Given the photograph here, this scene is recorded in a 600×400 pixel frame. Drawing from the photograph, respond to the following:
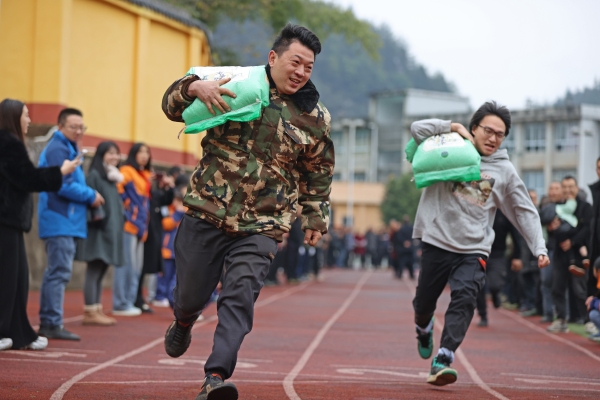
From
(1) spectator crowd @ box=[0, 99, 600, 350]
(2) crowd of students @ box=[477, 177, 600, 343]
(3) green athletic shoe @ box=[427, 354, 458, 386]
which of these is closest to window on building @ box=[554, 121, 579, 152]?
(1) spectator crowd @ box=[0, 99, 600, 350]

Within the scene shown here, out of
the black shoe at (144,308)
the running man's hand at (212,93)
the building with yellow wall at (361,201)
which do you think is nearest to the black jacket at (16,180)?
the running man's hand at (212,93)

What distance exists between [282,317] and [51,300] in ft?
19.7

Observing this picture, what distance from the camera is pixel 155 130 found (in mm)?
23391

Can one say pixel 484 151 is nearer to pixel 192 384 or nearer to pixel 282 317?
pixel 192 384

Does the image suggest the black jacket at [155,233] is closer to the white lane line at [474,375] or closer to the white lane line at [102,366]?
the white lane line at [102,366]

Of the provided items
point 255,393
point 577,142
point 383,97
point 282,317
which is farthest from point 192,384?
point 383,97

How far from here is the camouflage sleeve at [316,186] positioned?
20.9ft

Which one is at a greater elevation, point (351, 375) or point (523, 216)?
point (523, 216)

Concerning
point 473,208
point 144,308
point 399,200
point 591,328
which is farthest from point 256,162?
point 399,200

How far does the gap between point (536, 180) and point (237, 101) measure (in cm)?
7086

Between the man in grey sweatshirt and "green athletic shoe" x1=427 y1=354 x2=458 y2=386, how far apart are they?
21 cm

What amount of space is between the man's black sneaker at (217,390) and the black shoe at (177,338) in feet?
3.32

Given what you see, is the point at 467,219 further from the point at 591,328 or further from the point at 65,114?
the point at 591,328

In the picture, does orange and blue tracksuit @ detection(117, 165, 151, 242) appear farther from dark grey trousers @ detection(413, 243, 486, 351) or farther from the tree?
the tree
